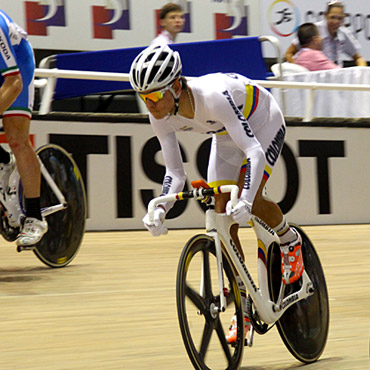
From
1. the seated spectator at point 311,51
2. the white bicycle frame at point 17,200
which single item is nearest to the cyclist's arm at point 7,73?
the white bicycle frame at point 17,200

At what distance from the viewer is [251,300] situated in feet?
11.8

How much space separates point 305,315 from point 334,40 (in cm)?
574

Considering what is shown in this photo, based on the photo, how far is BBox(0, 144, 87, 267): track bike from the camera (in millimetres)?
5699

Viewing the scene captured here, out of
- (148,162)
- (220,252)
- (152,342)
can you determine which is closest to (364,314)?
(152,342)

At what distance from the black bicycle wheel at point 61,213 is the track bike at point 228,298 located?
7.60 ft

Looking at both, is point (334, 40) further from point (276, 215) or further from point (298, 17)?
point (276, 215)

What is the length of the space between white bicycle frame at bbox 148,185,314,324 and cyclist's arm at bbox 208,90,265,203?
0.18m

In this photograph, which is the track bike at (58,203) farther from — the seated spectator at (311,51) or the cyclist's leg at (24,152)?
the seated spectator at (311,51)

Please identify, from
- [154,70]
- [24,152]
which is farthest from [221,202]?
[24,152]

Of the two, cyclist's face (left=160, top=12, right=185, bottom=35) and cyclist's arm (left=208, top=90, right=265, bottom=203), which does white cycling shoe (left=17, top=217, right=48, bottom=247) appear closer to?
cyclist's arm (left=208, top=90, right=265, bottom=203)

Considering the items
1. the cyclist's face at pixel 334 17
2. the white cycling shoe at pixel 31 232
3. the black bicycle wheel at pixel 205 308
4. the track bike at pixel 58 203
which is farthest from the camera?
the cyclist's face at pixel 334 17

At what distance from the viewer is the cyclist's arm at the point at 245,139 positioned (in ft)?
11.2

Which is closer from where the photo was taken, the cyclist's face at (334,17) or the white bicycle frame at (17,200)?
the white bicycle frame at (17,200)

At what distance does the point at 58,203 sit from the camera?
19.0 ft
